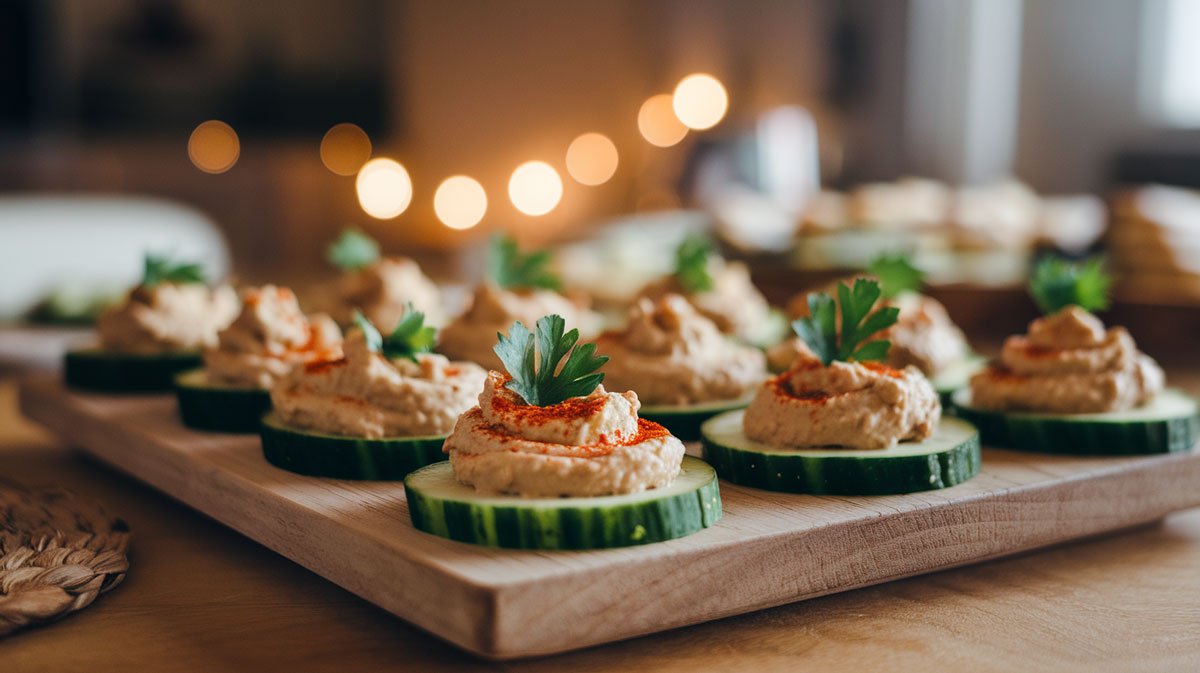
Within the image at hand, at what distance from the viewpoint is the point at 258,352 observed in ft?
11.1

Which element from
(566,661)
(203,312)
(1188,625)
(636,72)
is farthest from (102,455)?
(636,72)

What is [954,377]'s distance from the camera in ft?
11.7

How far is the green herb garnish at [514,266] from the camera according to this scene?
395 centimetres

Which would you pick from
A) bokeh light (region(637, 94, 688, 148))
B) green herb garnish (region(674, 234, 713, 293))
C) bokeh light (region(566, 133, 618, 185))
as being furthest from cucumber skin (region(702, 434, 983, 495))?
bokeh light (region(566, 133, 618, 185))

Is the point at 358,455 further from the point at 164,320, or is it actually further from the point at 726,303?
the point at 726,303

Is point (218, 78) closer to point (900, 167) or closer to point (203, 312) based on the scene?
point (900, 167)

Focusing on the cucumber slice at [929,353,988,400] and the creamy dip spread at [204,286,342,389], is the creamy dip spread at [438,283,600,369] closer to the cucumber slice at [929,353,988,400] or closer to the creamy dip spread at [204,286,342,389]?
the creamy dip spread at [204,286,342,389]

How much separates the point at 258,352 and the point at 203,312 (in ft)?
2.49

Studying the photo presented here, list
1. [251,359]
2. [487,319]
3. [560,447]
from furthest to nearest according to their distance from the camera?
[487,319]
[251,359]
[560,447]

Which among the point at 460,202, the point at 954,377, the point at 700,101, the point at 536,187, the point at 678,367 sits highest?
the point at 700,101

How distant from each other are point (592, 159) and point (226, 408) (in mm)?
13806

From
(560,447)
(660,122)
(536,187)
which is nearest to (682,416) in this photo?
(560,447)

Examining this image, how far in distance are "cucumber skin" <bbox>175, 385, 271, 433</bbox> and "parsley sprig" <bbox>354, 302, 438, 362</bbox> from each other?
51cm

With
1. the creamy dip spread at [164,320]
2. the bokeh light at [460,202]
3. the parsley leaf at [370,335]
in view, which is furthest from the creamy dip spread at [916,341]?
the bokeh light at [460,202]
